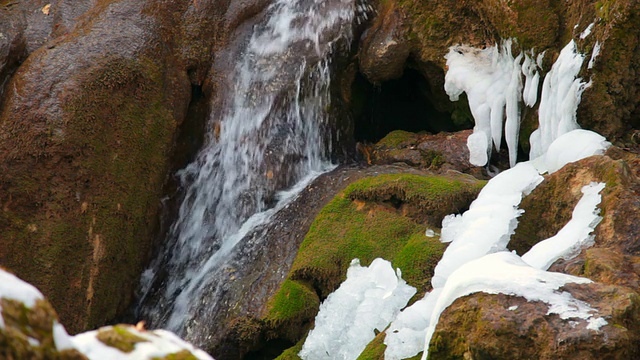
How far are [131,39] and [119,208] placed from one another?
6.82 feet

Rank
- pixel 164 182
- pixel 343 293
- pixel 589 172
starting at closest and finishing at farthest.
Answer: pixel 589 172 → pixel 343 293 → pixel 164 182

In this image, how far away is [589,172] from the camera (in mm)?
5840

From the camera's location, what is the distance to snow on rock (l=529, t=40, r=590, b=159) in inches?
295

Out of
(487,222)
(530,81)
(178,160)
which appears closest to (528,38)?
(530,81)

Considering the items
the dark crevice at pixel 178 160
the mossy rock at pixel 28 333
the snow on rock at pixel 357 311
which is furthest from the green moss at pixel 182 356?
the dark crevice at pixel 178 160

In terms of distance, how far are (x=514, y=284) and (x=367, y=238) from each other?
9.41 ft

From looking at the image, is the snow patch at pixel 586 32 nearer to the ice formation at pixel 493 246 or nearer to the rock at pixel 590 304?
the ice formation at pixel 493 246

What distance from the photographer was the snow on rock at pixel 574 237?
207 inches

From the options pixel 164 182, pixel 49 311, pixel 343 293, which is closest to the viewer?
pixel 49 311

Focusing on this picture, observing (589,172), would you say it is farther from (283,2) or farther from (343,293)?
(283,2)

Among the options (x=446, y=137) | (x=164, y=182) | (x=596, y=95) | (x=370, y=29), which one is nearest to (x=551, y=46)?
(x=596, y=95)

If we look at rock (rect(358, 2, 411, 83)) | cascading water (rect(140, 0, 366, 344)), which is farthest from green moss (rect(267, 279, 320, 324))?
rock (rect(358, 2, 411, 83))

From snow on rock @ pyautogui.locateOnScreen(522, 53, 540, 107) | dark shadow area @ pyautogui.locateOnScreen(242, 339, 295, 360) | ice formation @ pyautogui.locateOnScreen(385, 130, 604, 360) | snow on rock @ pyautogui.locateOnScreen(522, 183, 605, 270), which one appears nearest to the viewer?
ice formation @ pyautogui.locateOnScreen(385, 130, 604, 360)

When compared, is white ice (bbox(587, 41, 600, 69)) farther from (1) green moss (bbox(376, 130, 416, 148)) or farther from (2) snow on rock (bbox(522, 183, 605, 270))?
(1) green moss (bbox(376, 130, 416, 148))
